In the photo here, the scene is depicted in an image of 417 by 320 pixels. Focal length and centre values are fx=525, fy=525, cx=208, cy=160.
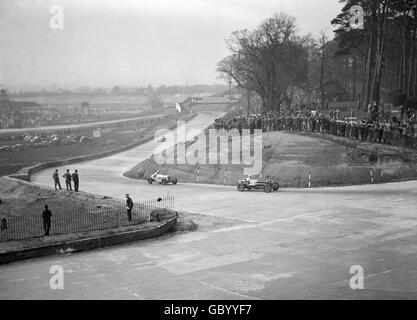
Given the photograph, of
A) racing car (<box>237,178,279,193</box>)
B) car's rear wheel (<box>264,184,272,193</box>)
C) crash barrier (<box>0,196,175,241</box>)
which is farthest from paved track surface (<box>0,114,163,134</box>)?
car's rear wheel (<box>264,184,272,193</box>)

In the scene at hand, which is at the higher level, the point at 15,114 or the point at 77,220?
the point at 15,114

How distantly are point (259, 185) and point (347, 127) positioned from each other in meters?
9.43

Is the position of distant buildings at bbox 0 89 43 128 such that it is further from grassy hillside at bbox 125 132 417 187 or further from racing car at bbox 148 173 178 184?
grassy hillside at bbox 125 132 417 187

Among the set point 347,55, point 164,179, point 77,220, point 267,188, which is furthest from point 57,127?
point 77,220

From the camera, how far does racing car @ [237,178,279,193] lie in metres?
33.8

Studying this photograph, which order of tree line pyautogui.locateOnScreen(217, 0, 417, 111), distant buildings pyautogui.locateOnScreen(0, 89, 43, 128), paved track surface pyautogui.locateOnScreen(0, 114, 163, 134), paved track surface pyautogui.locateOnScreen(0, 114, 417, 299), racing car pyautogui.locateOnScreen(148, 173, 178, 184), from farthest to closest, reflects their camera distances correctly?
1. paved track surface pyautogui.locateOnScreen(0, 114, 163, 134)
2. distant buildings pyautogui.locateOnScreen(0, 89, 43, 128)
3. tree line pyautogui.locateOnScreen(217, 0, 417, 111)
4. racing car pyautogui.locateOnScreen(148, 173, 178, 184)
5. paved track surface pyautogui.locateOnScreen(0, 114, 417, 299)

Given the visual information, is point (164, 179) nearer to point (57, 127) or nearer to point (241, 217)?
point (241, 217)

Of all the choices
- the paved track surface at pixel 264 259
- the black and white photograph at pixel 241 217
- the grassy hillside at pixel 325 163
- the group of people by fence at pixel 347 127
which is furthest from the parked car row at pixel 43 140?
the paved track surface at pixel 264 259

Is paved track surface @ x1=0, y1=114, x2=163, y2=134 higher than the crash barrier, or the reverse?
A: the crash barrier

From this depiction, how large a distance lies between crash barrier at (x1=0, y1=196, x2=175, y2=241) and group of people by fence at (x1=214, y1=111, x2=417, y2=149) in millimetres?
15838

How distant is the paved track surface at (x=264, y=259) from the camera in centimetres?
1520

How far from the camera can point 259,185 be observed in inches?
1341
